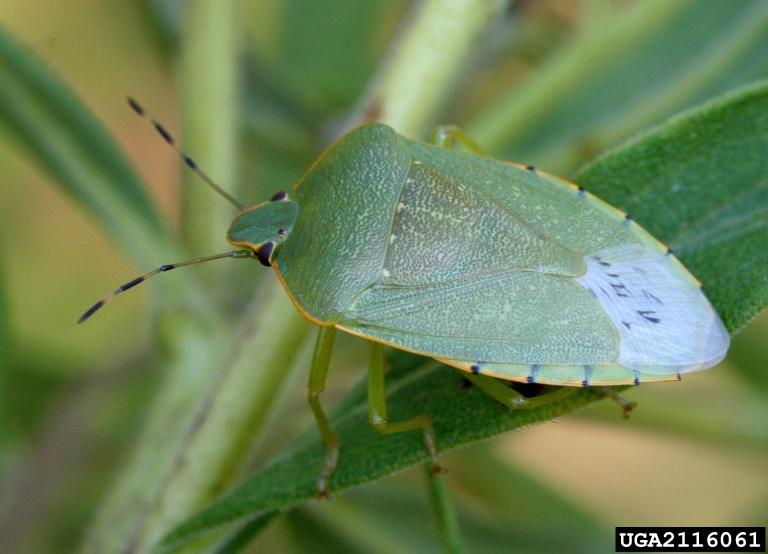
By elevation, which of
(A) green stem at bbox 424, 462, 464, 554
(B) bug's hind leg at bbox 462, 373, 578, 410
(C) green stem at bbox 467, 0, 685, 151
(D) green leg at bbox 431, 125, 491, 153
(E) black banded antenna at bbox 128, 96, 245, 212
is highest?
(C) green stem at bbox 467, 0, 685, 151

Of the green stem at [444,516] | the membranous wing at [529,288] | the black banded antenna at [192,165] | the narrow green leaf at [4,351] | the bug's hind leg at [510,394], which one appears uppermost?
the black banded antenna at [192,165]

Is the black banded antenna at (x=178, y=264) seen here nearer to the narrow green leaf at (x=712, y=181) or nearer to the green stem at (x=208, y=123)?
the green stem at (x=208, y=123)

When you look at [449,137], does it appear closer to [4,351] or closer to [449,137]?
[449,137]

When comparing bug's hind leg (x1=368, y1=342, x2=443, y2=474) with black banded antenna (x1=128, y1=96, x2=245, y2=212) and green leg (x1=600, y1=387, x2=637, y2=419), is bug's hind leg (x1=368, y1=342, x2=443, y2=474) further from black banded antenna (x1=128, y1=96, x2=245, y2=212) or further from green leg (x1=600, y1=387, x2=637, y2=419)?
black banded antenna (x1=128, y1=96, x2=245, y2=212)

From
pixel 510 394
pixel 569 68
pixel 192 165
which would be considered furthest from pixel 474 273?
pixel 569 68

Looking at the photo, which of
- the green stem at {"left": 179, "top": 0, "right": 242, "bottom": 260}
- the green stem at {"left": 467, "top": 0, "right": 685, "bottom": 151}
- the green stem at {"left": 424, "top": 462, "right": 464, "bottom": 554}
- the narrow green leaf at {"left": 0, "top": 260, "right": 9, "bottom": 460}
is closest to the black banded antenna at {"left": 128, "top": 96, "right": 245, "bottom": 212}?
the green stem at {"left": 179, "top": 0, "right": 242, "bottom": 260}

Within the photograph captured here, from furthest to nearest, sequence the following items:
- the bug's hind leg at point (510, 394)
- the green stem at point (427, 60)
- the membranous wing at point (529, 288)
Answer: the green stem at point (427, 60) < the membranous wing at point (529, 288) < the bug's hind leg at point (510, 394)

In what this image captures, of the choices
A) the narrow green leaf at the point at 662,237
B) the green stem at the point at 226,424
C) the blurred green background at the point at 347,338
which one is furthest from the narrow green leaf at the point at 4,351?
the narrow green leaf at the point at 662,237
